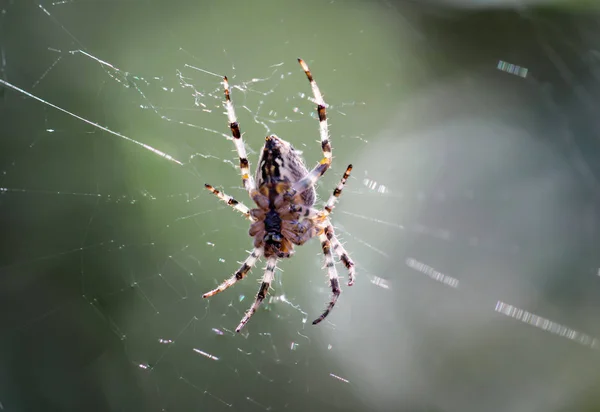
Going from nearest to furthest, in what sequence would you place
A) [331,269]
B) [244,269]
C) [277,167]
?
[277,167]
[244,269]
[331,269]

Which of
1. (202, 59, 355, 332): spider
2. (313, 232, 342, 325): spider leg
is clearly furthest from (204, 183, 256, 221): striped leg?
(313, 232, 342, 325): spider leg

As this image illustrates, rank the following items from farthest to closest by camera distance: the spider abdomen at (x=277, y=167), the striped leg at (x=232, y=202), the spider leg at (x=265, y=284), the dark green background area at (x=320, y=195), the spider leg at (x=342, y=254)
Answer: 1. the dark green background area at (x=320, y=195)
2. the spider leg at (x=342, y=254)
3. the spider leg at (x=265, y=284)
4. the striped leg at (x=232, y=202)
5. the spider abdomen at (x=277, y=167)

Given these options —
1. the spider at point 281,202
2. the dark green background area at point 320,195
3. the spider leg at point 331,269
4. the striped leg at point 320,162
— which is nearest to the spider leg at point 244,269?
the spider at point 281,202

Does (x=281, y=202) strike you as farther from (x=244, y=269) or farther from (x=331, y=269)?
(x=331, y=269)

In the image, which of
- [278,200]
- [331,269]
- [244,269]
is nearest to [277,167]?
[278,200]

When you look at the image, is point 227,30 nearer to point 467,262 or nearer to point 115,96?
point 115,96

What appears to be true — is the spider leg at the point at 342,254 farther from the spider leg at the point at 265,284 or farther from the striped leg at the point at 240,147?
the striped leg at the point at 240,147
